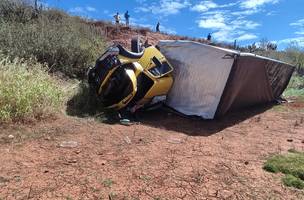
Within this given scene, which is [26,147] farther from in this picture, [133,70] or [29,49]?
[29,49]

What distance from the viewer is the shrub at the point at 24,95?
20.7 ft

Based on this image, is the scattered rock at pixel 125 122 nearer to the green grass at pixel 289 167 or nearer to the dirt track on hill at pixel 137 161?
the dirt track on hill at pixel 137 161

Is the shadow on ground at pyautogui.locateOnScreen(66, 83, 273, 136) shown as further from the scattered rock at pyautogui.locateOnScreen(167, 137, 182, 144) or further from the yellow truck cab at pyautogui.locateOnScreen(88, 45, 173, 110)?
the scattered rock at pyautogui.locateOnScreen(167, 137, 182, 144)

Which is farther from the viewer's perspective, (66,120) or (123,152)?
(66,120)

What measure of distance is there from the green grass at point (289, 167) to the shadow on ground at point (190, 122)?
2.00 metres

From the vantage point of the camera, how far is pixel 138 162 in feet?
16.6

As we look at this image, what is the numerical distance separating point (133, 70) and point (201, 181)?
438cm

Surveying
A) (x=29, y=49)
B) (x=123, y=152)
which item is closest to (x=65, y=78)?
(x=29, y=49)

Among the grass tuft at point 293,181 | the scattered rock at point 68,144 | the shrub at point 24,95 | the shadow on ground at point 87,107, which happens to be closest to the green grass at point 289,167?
the grass tuft at point 293,181

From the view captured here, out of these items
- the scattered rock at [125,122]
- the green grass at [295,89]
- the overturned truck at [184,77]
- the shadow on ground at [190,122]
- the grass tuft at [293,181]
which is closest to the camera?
the grass tuft at [293,181]

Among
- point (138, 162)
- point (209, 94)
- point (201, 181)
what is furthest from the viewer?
point (209, 94)

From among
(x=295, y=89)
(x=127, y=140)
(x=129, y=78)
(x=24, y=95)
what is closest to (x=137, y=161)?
(x=127, y=140)

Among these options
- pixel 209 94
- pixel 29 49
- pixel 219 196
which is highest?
pixel 29 49

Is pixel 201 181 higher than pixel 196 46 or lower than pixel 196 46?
lower
